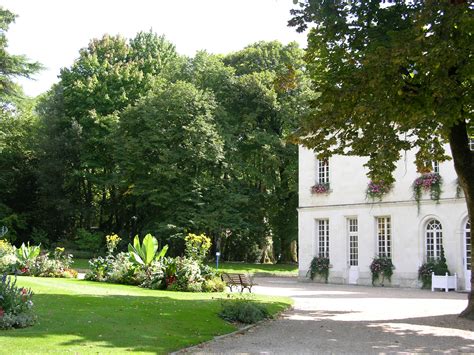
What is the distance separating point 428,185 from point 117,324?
19.2 m

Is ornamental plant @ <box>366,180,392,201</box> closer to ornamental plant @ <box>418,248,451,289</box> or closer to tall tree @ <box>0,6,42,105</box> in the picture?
ornamental plant @ <box>418,248,451,289</box>

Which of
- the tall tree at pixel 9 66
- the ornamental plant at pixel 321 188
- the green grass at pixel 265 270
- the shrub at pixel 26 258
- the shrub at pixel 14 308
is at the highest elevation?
the tall tree at pixel 9 66

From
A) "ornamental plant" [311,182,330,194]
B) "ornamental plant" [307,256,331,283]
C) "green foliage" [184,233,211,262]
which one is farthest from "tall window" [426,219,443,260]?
"green foliage" [184,233,211,262]

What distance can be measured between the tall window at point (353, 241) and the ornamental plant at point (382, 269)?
136 centimetres

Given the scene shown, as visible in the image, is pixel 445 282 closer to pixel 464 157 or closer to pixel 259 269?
pixel 464 157

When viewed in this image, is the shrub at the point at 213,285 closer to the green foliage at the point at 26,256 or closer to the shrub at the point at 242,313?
the shrub at the point at 242,313

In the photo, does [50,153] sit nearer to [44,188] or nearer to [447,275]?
[44,188]

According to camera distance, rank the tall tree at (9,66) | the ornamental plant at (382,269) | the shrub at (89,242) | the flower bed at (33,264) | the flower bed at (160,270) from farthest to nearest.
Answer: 1. the shrub at (89,242)
2. the tall tree at (9,66)
3. the ornamental plant at (382,269)
4. the flower bed at (33,264)
5. the flower bed at (160,270)

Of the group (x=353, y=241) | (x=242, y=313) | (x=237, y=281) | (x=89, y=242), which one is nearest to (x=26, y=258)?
(x=237, y=281)

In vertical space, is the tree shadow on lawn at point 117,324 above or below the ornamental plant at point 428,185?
below

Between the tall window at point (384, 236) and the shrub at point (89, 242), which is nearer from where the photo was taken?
the tall window at point (384, 236)

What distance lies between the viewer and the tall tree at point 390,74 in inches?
418

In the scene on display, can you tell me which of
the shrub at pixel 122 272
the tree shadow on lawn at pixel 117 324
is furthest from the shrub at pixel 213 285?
the tree shadow on lawn at pixel 117 324

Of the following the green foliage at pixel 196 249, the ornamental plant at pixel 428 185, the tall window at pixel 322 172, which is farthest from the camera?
the tall window at pixel 322 172
